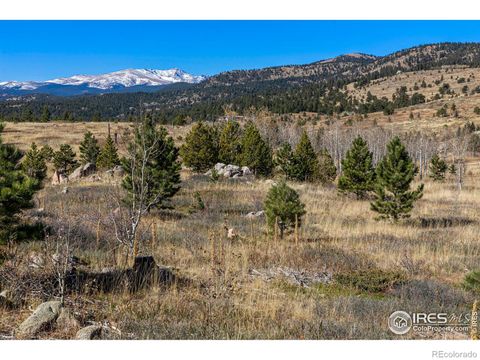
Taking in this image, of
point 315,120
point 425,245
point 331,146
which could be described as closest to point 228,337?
point 425,245

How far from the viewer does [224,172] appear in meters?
31.2

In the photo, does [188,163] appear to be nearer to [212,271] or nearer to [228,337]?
[212,271]

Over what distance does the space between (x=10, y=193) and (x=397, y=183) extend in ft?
46.8

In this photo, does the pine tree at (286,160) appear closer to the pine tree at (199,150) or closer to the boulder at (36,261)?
the pine tree at (199,150)

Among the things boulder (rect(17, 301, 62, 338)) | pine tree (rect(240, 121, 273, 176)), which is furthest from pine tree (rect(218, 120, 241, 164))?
boulder (rect(17, 301, 62, 338))

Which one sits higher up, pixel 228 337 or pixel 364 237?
pixel 228 337

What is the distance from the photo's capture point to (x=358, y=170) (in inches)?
918

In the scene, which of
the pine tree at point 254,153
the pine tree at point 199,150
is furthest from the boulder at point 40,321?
the pine tree at point 254,153

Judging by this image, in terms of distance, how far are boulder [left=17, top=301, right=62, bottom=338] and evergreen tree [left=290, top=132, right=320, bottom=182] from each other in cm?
2757

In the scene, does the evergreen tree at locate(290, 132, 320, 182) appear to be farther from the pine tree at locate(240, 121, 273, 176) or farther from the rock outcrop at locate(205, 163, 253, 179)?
the rock outcrop at locate(205, 163, 253, 179)

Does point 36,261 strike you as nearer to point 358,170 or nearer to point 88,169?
point 358,170

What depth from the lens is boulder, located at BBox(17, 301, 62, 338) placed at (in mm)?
4660

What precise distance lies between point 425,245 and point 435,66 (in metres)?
167

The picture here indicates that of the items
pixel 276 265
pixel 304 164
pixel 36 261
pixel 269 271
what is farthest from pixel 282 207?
pixel 304 164
